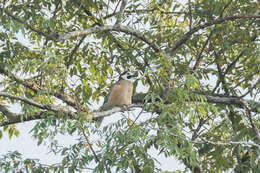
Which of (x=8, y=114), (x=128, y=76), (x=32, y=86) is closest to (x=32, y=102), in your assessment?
(x=32, y=86)

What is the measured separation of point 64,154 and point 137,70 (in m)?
2.13

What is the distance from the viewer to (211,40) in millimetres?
6688

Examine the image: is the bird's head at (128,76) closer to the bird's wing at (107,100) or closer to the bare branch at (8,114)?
the bird's wing at (107,100)

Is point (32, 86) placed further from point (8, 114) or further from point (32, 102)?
point (32, 102)

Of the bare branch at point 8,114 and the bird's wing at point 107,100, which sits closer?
the bare branch at point 8,114

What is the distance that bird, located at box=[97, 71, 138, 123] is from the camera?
644cm

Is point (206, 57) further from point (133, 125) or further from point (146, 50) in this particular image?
point (133, 125)

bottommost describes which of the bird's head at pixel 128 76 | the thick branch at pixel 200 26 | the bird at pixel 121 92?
the bird at pixel 121 92

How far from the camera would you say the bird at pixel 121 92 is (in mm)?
6438

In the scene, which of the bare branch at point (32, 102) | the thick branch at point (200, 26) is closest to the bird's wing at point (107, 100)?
the thick branch at point (200, 26)

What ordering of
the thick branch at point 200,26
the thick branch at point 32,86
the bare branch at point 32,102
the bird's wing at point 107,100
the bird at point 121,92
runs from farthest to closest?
the bird's wing at point 107,100 < the bird at point 121,92 < the thick branch at point 32,86 < the thick branch at point 200,26 < the bare branch at point 32,102

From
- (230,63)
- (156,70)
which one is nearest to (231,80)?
(230,63)

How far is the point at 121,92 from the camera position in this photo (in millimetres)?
6426

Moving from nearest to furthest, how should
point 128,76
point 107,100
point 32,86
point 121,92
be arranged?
point 32,86, point 121,92, point 107,100, point 128,76
